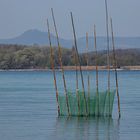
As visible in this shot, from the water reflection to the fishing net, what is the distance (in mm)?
324

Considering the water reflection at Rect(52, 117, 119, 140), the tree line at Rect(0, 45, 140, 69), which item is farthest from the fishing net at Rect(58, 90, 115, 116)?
the tree line at Rect(0, 45, 140, 69)

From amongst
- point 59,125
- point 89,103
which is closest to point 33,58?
point 89,103

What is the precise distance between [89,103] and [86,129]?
1917mm

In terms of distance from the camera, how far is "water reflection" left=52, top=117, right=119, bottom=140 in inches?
1133

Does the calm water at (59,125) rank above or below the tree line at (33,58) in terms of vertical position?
above

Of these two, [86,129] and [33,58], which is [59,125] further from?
[33,58]

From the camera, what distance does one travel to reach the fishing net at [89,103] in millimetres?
32844

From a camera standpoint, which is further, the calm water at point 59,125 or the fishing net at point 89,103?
the fishing net at point 89,103

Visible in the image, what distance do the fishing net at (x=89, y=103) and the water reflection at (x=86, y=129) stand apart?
324mm

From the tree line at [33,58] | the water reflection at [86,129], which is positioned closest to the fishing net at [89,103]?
the water reflection at [86,129]

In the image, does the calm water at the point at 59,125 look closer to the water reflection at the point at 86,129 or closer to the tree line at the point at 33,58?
the water reflection at the point at 86,129

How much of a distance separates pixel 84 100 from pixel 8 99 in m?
20.1

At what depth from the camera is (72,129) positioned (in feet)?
103

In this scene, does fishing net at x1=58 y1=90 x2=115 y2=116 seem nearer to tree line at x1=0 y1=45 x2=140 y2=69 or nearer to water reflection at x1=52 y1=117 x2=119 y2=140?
water reflection at x1=52 y1=117 x2=119 y2=140
